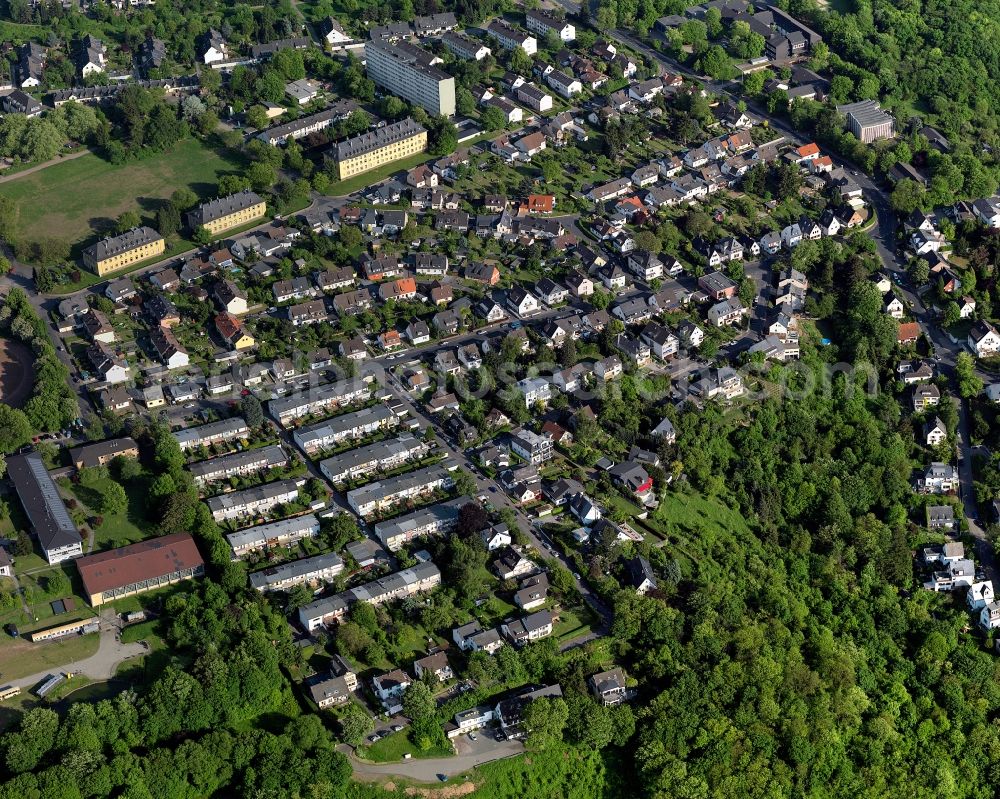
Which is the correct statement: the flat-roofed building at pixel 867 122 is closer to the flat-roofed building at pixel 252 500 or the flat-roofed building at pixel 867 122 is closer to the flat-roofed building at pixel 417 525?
the flat-roofed building at pixel 417 525

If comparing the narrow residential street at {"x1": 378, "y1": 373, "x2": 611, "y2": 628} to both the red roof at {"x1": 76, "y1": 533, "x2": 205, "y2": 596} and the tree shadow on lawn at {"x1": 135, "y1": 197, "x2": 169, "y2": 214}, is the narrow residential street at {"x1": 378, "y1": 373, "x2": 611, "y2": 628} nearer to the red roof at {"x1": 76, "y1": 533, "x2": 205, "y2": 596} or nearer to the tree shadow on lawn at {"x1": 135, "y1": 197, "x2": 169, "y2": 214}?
the red roof at {"x1": 76, "y1": 533, "x2": 205, "y2": 596}

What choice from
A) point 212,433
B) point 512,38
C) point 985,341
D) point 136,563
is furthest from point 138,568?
point 512,38

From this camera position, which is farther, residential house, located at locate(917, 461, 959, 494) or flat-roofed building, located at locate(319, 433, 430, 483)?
residential house, located at locate(917, 461, 959, 494)

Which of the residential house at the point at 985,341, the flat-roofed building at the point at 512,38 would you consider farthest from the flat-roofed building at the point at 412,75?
the residential house at the point at 985,341

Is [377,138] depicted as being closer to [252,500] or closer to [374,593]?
[252,500]

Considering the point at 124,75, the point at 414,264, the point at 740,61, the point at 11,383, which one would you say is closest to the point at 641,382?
the point at 414,264

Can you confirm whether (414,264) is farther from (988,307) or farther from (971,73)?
(971,73)

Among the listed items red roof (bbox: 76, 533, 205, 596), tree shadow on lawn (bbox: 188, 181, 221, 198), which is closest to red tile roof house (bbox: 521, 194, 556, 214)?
tree shadow on lawn (bbox: 188, 181, 221, 198)
